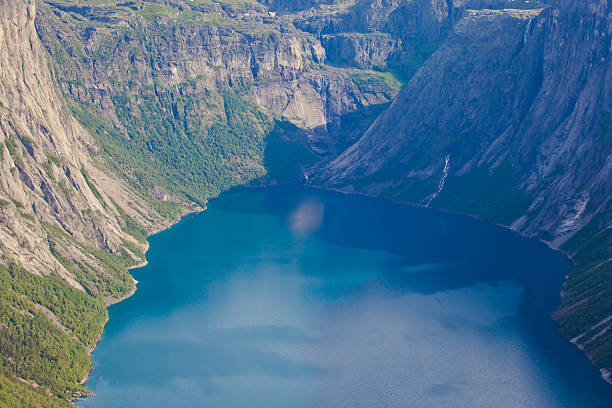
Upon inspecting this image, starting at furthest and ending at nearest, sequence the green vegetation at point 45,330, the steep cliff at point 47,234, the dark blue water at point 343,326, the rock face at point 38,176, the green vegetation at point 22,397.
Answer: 1. the rock face at point 38,176
2. the steep cliff at point 47,234
3. the dark blue water at point 343,326
4. the green vegetation at point 45,330
5. the green vegetation at point 22,397

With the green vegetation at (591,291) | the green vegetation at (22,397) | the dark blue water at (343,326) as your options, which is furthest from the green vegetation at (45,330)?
the green vegetation at (591,291)

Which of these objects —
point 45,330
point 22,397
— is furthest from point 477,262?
point 22,397

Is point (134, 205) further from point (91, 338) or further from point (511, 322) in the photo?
point (511, 322)

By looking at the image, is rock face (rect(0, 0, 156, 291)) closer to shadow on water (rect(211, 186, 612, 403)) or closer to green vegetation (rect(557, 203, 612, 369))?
shadow on water (rect(211, 186, 612, 403))

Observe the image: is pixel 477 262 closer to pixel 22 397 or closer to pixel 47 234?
pixel 47 234

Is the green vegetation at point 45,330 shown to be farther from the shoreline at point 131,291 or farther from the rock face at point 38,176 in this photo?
the rock face at point 38,176

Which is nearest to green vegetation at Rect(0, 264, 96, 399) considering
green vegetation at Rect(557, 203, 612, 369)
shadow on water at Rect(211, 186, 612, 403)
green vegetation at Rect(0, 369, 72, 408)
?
green vegetation at Rect(0, 369, 72, 408)

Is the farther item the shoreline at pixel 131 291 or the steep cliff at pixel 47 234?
the shoreline at pixel 131 291

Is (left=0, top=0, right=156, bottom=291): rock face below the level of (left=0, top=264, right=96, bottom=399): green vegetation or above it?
above

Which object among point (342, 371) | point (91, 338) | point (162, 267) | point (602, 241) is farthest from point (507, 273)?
point (91, 338)
